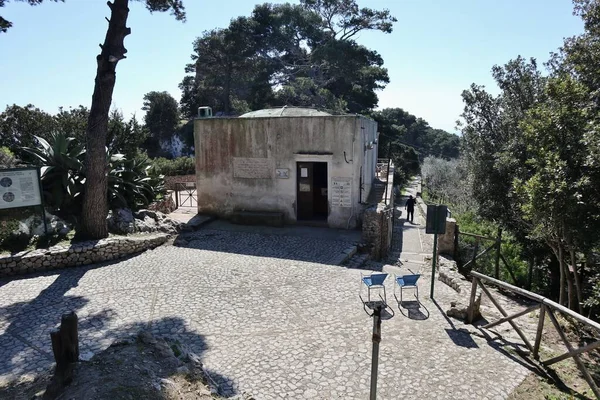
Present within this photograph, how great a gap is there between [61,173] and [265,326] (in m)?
8.52

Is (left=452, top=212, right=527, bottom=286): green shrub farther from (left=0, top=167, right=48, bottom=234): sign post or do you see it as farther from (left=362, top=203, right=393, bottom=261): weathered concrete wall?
(left=0, top=167, right=48, bottom=234): sign post

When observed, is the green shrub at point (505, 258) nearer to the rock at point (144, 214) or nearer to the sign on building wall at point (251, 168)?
the sign on building wall at point (251, 168)

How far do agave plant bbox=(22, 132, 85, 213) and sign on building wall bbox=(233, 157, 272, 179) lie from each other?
192 inches

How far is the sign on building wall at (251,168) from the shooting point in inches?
548

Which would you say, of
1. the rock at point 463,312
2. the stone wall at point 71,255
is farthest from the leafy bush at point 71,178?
the rock at point 463,312

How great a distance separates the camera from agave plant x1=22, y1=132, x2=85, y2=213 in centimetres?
1139

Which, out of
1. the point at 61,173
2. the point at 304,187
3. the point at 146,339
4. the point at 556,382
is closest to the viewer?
the point at 146,339

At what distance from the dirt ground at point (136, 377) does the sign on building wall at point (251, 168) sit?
Result: 8.91 m

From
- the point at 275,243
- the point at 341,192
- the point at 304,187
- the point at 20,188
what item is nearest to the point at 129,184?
the point at 20,188

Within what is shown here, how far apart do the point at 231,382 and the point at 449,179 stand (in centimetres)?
4407

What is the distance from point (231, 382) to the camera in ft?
17.4

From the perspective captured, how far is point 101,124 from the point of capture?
1036 centimetres

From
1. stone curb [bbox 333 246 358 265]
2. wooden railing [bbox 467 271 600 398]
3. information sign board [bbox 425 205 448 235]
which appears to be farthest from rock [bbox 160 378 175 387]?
stone curb [bbox 333 246 358 265]

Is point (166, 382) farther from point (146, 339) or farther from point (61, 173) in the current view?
point (61, 173)
